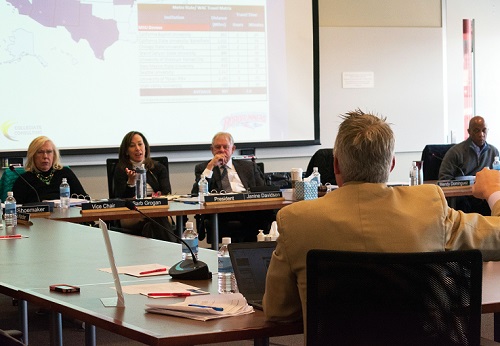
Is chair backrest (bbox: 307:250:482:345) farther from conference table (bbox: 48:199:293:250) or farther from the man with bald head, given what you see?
the man with bald head

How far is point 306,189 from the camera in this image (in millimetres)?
6129

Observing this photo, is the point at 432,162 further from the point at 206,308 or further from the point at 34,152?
the point at 206,308

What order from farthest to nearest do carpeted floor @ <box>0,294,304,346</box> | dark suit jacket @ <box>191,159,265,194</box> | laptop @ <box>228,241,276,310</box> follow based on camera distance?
1. dark suit jacket @ <box>191,159,265,194</box>
2. carpeted floor @ <box>0,294,304,346</box>
3. laptop @ <box>228,241,276,310</box>

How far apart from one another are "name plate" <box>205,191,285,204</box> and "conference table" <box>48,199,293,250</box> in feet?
0.14

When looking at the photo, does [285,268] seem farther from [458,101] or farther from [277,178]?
[458,101]

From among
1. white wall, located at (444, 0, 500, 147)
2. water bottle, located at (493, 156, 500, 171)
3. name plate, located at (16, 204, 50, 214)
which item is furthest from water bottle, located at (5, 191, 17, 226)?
white wall, located at (444, 0, 500, 147)

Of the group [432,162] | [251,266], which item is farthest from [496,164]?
[251,266]

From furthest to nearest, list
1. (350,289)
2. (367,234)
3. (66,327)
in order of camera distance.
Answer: (66,327) → (367,234) → (350,289)

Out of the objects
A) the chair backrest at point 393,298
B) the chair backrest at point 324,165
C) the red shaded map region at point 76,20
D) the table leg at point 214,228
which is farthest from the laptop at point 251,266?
the red shaded map region at point 76,20

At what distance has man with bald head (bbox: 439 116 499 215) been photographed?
7613mm

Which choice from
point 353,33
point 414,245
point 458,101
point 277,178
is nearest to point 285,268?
point 414,245

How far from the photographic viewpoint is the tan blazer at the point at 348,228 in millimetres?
2088

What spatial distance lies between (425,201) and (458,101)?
7438mm

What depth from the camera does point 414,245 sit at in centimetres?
213
